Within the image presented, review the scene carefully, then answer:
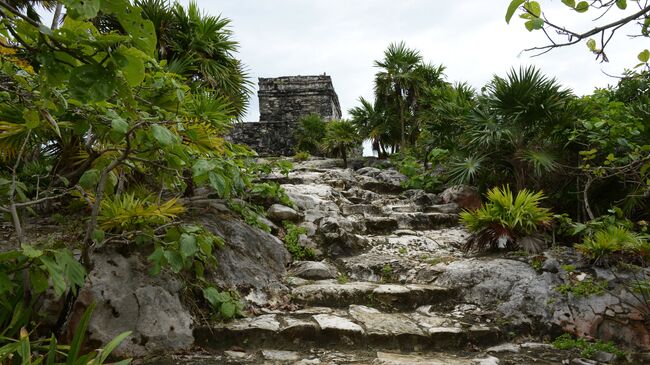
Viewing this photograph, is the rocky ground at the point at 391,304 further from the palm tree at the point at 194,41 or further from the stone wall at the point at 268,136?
the stone wall at the point at 268,136

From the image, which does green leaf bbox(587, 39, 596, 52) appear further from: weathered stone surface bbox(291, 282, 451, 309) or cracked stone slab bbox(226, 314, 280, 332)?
weathered stone surface bbox(291, 282, 451, 309)

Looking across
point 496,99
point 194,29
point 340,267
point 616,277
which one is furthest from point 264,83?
point 616,277

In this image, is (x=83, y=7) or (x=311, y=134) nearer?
(x=83, y=7)

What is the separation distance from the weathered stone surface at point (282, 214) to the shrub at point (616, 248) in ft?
10.1

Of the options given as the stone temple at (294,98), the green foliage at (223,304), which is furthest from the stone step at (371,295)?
the stone temple at (294,98)

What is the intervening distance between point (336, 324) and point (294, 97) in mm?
14776

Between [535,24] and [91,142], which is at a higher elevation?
[535,24]

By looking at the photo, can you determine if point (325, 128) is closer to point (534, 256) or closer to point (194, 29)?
point (194, 29)

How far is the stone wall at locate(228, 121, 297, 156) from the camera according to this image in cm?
1534

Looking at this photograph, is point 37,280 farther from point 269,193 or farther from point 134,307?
point 269,193

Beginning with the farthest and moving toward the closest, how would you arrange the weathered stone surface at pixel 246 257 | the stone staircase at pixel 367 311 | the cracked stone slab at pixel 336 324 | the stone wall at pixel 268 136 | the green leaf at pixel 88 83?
the stone wall at pixel 268 136
the weathered stone surface at pixel 246 257
the cracked stone slab at pixel 336 324
the stone staircase at pixel 367 311
the green leaf at pixel 88 83

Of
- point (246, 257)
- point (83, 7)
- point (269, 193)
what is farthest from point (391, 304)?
point (83, 7)

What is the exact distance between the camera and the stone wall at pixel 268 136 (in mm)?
15344

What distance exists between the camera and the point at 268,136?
15648 millimetres
